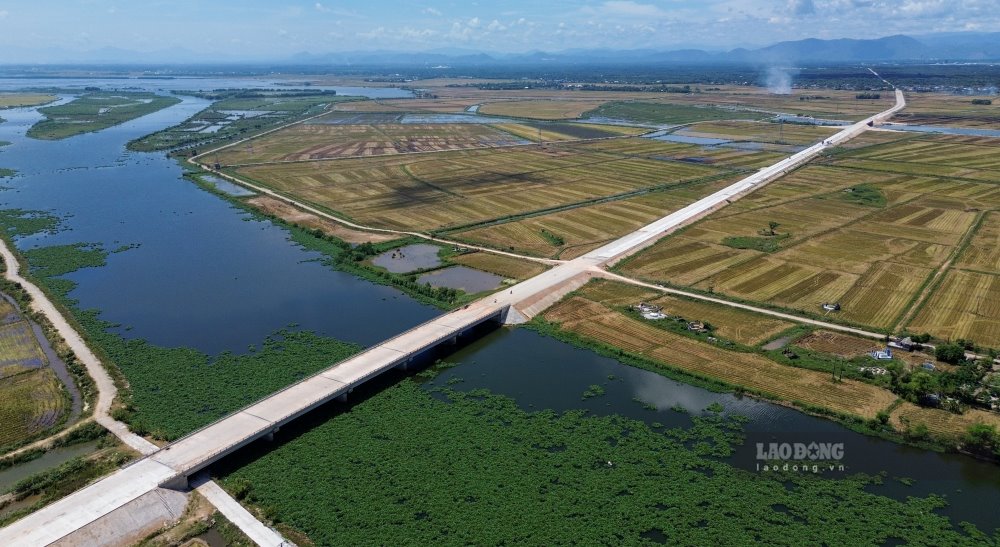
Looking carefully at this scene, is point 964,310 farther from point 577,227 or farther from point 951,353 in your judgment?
point 577,227

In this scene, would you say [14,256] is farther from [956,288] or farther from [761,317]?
[956,288]

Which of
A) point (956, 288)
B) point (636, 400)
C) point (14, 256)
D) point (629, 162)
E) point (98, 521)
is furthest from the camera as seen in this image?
point (629, 162)

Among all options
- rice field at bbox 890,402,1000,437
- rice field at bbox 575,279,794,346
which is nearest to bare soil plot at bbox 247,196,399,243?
rice field at bbox 575,279,794,346

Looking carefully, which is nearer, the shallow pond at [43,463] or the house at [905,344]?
the shallow pond at [43,463]

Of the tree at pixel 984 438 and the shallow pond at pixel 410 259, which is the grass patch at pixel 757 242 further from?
the tree at pixel 984 438

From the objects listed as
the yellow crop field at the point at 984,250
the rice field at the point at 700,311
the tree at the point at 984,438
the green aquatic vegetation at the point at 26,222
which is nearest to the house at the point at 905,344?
the rice field at the point at 700,311

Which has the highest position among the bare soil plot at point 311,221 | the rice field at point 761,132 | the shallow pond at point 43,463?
the rice field at point 761,132

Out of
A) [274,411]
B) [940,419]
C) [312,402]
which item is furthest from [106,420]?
[940,419]

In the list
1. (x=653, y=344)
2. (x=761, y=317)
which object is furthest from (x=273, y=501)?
(x=761, y=317)
